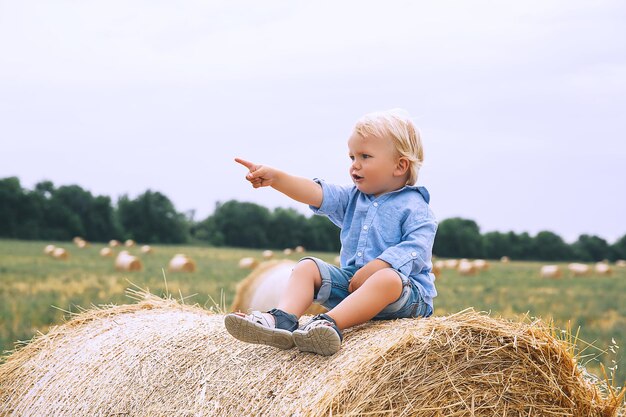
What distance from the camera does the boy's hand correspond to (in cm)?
394

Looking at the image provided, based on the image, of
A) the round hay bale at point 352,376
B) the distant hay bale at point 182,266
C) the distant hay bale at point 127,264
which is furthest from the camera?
the distant hay bale at point 182,266

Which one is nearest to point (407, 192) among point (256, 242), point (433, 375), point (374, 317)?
point (374, 317)

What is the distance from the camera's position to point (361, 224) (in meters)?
4.03

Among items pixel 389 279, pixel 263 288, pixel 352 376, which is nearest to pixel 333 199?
pixel 389 279

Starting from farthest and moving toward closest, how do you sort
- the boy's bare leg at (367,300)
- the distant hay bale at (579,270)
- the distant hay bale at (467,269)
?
the distant hay bale at (579,270)
the distant hay bale at (467,269)
the boy's bare leg at (367,300)

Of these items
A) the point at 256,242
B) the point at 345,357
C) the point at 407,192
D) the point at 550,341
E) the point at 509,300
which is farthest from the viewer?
the point at 256,242

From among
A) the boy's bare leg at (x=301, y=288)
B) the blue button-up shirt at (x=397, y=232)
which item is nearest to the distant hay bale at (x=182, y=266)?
the blue button-up shirt at (x=397, y=232)

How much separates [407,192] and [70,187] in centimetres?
4458

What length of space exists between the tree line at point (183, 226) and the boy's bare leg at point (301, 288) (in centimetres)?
3297

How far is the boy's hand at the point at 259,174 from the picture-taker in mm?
3939

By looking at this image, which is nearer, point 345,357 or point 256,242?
point 345,357

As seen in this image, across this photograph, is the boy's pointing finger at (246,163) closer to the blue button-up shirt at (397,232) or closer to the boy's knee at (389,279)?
the blue button-up shirt at (397,232)

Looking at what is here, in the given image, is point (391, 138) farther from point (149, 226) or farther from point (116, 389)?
point (149, 226)

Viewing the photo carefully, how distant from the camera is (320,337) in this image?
338cm
